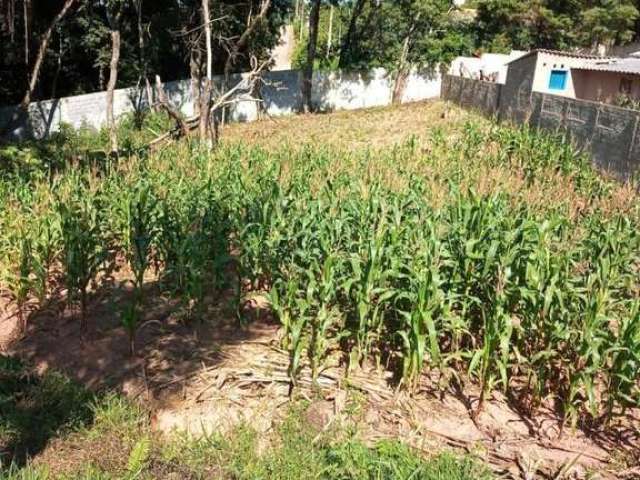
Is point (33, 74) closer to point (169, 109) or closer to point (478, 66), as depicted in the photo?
point (169, 109)

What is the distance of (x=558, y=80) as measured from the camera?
23.8 m

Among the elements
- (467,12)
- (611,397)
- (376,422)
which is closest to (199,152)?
(376,422)

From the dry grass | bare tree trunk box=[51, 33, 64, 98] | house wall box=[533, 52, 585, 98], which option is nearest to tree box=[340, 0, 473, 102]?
the dry grass

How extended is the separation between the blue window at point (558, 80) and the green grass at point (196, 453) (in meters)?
22.6

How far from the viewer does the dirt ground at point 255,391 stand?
3.67m

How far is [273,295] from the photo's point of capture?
4.39 meters

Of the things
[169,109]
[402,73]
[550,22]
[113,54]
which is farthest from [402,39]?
[169,109]

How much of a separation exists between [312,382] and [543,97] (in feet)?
35.4

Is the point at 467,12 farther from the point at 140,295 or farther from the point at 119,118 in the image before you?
the point at 140,295

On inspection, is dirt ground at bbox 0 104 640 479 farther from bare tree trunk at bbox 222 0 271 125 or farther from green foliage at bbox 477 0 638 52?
green foliage at bbox 477 0 638 52

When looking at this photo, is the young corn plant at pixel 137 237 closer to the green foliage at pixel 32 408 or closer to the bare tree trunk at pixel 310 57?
the green foliage at pixel 32 408

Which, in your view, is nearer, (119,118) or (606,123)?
(606,123)

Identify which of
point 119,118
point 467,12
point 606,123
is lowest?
point 119,118

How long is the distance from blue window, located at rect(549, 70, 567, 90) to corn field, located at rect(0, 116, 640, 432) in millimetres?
18366
